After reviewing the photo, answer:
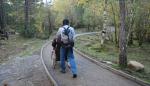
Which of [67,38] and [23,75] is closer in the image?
[67,38]

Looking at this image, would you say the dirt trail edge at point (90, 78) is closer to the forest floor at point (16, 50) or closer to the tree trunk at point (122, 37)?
the tree trunk at point (122, 37)

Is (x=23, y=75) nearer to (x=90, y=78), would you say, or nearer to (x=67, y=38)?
(x=67, y=38)

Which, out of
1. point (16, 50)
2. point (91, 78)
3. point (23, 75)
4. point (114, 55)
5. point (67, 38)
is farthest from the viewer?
point (16, 50)

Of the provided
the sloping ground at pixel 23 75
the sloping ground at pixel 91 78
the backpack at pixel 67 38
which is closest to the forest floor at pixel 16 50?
the sloping ground at pixel 23 75

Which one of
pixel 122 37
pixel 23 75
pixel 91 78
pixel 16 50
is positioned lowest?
pixel 16 50

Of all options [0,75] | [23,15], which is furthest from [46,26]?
[0,75]

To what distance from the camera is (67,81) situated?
10172mm

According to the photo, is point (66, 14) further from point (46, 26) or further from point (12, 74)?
point (12, 74)

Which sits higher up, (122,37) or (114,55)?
(122,37)

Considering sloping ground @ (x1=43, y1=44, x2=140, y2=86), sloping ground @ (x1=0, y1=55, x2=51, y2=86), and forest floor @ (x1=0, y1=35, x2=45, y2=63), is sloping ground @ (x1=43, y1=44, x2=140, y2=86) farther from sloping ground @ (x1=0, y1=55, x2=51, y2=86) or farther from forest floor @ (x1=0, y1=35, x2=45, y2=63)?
forest floor @ (x1=0, y1=35, x2=45, y2=63)

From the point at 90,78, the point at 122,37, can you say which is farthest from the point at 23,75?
the point at 122,37

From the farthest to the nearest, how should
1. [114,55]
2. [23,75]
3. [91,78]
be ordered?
[114,55], [23,75], [91,78]

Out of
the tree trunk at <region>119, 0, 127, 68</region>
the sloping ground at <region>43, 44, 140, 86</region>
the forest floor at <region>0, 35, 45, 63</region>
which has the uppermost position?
the tree trunk at <region>119, 0, 127, 68</region>

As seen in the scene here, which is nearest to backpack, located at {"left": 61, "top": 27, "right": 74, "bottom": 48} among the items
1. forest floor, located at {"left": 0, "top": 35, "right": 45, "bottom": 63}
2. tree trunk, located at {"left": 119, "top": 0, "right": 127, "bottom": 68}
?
tree trunk, located at {"left": 119, "top": 0, "right": 127, "bottom": 68}
